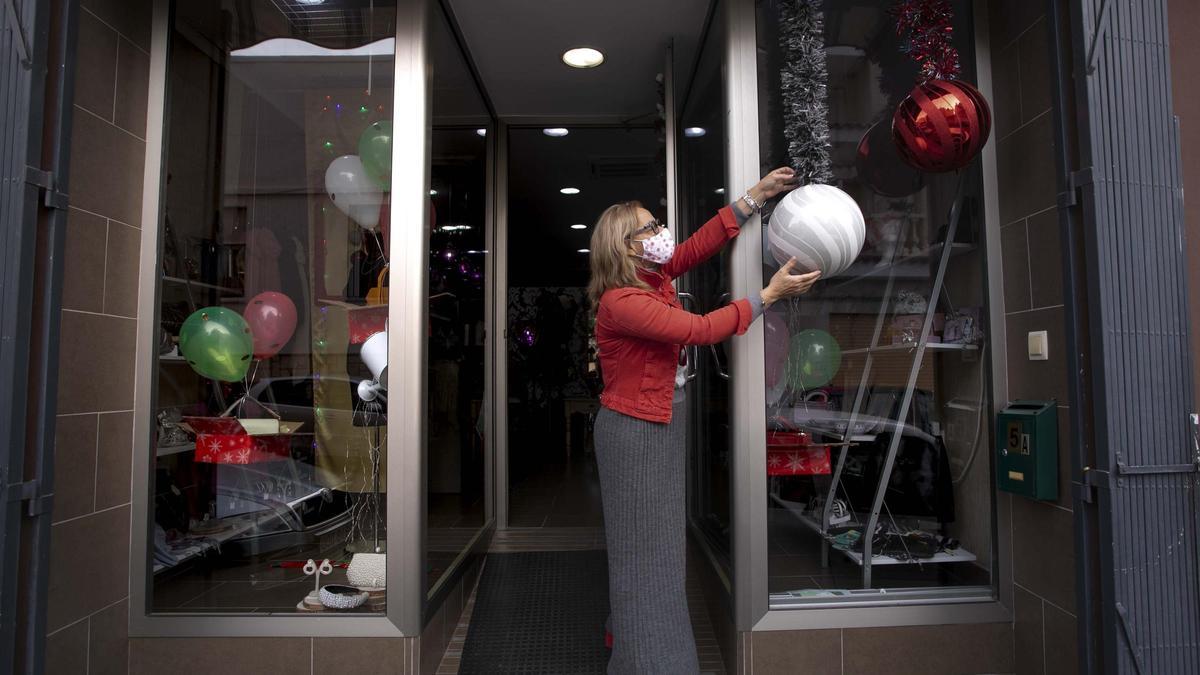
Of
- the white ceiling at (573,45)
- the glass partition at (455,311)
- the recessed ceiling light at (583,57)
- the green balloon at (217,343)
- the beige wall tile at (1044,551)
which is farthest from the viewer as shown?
the recessed ceiling light at (583,57)

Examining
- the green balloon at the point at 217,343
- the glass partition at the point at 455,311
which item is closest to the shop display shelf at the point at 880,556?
the glass partition at the point at 455,311

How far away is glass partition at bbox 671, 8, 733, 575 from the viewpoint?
2.34m

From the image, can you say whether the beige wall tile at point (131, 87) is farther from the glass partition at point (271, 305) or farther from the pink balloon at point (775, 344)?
the pink balloon at point (775, 344)

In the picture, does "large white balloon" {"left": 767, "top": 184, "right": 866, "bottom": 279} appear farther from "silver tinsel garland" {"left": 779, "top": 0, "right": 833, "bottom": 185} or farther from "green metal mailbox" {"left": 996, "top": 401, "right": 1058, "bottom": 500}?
"green metal mailbox" {"left": 996, "top": 401, "right": 1058, "bottom": 500}

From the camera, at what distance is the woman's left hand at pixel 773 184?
6.77 ft

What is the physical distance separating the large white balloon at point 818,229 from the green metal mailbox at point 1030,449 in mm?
724

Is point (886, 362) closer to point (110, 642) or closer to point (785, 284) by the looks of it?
point (785, 284)

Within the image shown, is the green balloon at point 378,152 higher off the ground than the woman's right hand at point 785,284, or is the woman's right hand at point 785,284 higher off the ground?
the green balloon at point 378,152

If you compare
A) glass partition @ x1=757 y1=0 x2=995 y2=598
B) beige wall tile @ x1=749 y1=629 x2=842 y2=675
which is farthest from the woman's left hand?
beige wall tile @ x1=749 y1=629 x2=842 y2=675

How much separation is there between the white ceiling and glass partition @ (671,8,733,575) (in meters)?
0.21

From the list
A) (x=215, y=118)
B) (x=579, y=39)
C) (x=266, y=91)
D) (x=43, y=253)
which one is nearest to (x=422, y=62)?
(x=266, y=91)

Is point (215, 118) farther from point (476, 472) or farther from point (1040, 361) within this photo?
point (1040, 361)

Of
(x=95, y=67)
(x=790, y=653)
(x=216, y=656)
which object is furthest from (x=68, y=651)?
(x=790, y=653)

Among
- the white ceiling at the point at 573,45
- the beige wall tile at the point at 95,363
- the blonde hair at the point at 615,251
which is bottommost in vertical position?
the beige wall tile at the point at 95,363
